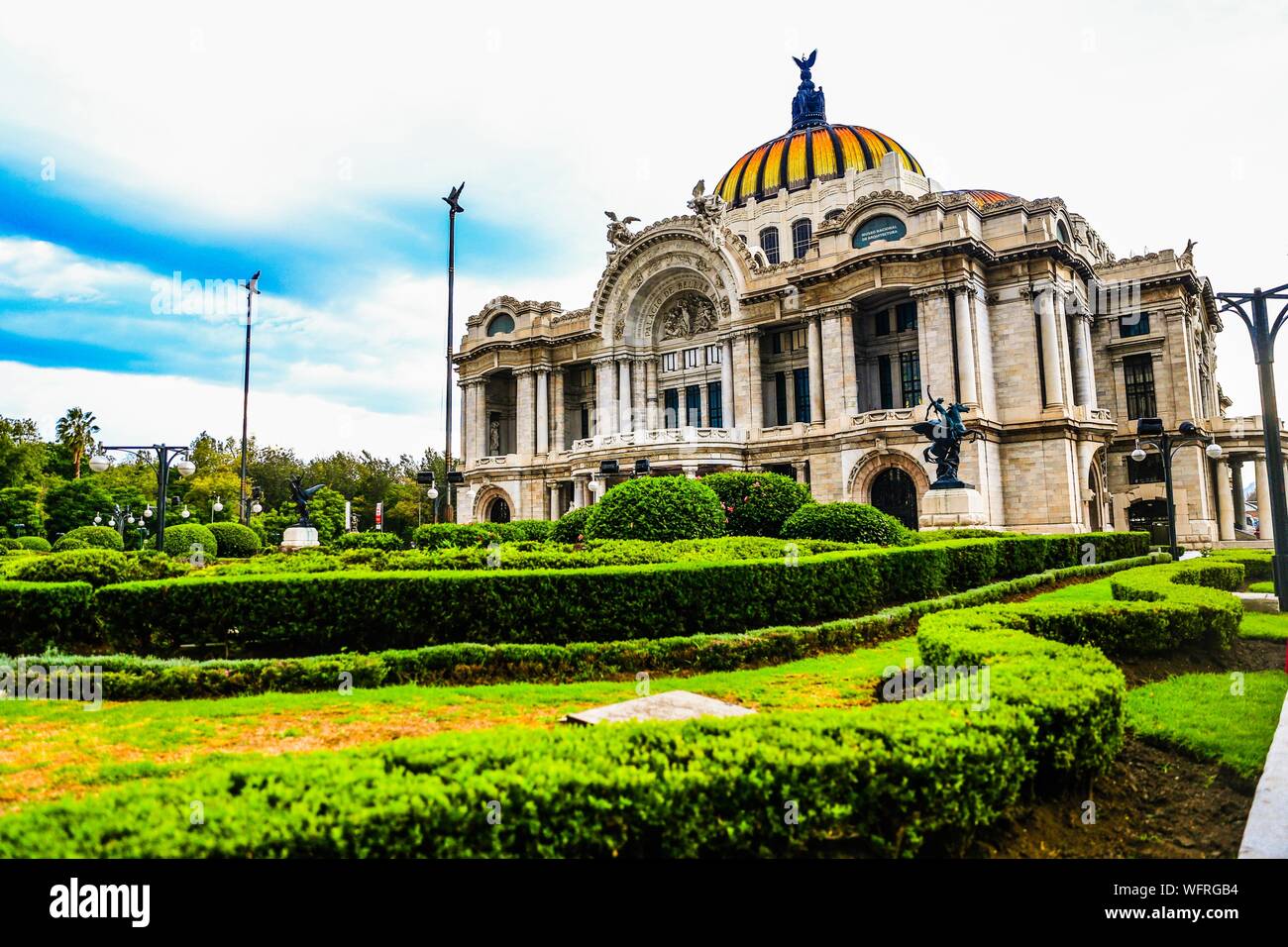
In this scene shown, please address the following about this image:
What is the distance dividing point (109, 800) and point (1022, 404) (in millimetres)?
37434

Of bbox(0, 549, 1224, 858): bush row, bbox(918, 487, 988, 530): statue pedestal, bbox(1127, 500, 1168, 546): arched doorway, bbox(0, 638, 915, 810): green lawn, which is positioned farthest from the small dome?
bbox(0, 549, 1224, 858): bush row

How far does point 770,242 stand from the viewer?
5284 centimetres

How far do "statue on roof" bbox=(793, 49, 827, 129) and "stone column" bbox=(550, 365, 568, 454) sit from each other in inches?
1201

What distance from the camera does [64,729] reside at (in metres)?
6.72

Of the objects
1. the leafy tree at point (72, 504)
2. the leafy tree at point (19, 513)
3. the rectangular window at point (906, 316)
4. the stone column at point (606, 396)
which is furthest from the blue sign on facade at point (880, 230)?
the leafy tree at point (19, 513)

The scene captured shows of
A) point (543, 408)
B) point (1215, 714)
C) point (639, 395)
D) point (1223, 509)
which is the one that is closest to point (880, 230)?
point (639, 395)

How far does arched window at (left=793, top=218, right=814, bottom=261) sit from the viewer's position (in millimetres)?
51188

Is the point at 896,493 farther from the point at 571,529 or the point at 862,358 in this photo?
the point at 571,529

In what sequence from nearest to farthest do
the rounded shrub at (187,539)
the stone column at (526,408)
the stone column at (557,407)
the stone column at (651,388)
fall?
the rounded shrub at (187,539), the stone column at (651,388), the stone column at (557,407), the stone column at (526,408)

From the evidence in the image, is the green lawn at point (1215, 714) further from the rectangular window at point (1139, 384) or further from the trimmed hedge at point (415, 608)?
the rectangular window at point (1139, 384)

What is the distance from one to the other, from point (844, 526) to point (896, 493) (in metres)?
19.0

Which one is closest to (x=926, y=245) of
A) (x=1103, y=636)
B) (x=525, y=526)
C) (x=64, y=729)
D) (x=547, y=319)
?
(x=525, y=526)

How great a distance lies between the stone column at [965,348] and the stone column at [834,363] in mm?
4895

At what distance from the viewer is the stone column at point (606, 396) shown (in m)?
47.1
